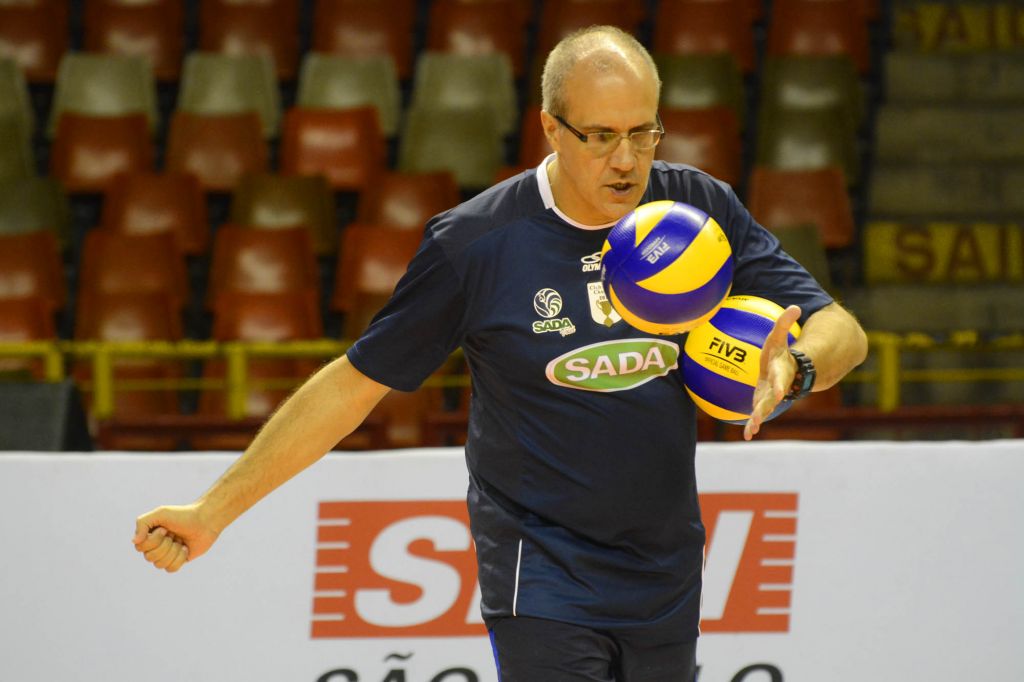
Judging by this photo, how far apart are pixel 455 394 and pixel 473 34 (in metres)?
3.45

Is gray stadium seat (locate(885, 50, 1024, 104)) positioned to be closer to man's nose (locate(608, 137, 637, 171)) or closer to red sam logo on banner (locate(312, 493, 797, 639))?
red sam logo on banner (locate(312, 493, 797, 639))

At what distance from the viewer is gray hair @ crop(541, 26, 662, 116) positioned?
106 inches

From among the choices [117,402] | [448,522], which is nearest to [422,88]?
[117,402]

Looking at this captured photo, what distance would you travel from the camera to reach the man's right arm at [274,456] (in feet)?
9.20

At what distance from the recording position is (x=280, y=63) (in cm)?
1040

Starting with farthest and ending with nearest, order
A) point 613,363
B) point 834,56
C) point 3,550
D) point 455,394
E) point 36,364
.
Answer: point 834,56, point 455,394, point 36,364, point 3,550, point 613,363

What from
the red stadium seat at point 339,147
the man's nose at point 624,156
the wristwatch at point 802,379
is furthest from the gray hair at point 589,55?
the red stadium seat at point 339,147

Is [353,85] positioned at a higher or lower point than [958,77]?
lower

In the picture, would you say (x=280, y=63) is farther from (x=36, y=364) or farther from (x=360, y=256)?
(x=36, y=364)

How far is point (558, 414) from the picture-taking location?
2.85 meters

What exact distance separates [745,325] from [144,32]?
851 cm

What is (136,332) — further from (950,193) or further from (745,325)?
(745,325)

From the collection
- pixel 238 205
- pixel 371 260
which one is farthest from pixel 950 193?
pixel 238 205

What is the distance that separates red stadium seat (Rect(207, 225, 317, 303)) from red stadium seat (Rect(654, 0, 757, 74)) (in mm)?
3416
